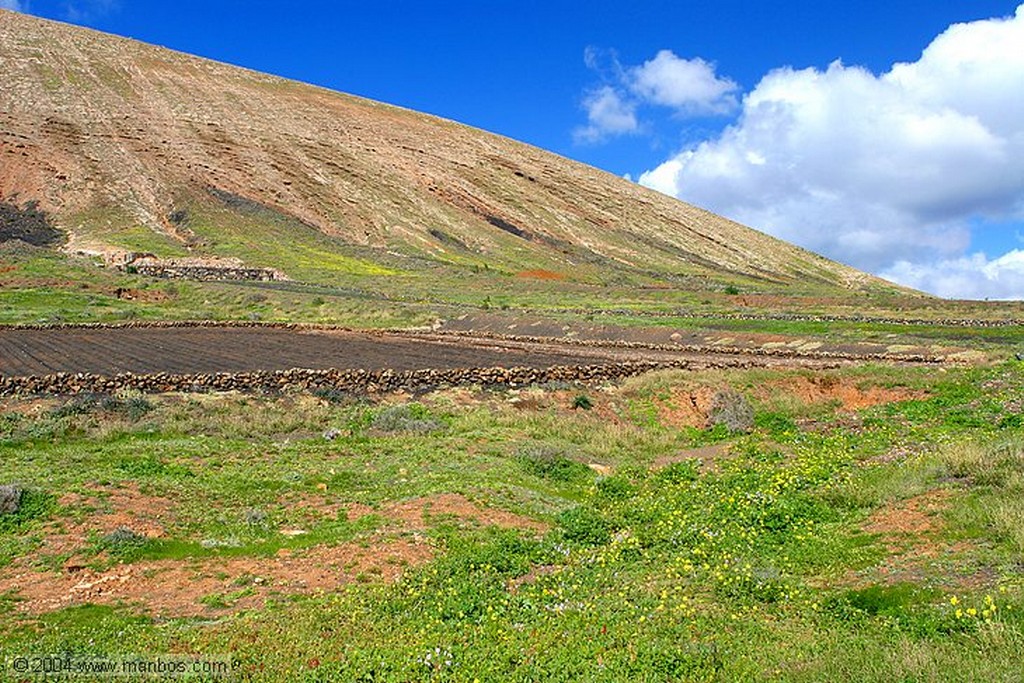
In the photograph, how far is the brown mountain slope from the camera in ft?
291

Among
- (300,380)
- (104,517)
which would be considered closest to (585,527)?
(104,517)

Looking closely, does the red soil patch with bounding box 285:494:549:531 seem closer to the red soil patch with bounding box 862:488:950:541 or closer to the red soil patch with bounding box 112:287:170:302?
the red soil patch with bounding box 862:488:950:541

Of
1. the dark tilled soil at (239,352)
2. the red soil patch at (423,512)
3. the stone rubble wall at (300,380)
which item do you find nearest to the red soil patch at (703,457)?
the red soil patch at (423,512)

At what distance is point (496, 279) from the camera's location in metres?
82.9

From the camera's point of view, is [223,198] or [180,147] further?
[180,147]

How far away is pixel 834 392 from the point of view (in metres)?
26.9

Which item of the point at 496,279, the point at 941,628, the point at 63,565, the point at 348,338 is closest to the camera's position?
the point at 941,628

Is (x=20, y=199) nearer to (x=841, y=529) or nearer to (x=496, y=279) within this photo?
(x=496, y=279)

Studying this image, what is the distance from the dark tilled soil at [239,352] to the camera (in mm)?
31203

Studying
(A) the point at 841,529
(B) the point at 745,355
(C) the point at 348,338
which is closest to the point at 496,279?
(C) the point at 348,338

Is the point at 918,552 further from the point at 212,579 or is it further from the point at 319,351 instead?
the point at 319,351

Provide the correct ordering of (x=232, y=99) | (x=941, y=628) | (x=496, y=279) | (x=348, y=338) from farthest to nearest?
(x=232, y=99), (x=496, y=279), (x=348, y=338), (x=941, y=628)

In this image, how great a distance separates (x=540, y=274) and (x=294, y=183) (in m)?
39.6

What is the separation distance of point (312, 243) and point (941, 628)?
300ft
